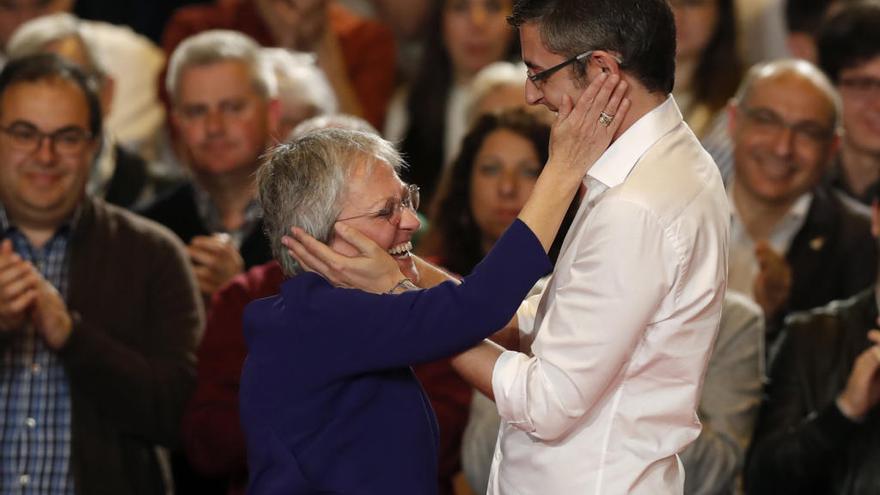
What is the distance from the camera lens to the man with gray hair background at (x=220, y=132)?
4820mm

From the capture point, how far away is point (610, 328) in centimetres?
255

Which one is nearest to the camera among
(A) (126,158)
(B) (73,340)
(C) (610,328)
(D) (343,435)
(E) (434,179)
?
(C) (610,328)

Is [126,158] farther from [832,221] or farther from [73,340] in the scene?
[832,221]

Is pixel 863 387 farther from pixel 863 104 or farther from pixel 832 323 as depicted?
pixel 863 104

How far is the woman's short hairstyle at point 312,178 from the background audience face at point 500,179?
1.48 metres

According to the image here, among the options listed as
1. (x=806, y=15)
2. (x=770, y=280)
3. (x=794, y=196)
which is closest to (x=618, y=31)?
(x=770, y=280)

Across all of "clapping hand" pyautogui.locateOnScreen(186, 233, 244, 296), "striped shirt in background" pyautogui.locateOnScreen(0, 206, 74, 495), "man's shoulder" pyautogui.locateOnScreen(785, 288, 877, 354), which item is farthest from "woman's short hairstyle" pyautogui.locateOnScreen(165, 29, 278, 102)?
"man's shoulder" pyautogui.locateOnScreen(785, 288, 877, 354)

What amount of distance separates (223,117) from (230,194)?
0.84 feet

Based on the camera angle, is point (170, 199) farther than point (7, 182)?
Yes

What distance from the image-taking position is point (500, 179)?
4391 millimetres

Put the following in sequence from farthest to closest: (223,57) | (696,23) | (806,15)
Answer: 1. (806,15)
2. (696,23)
3. (223,57)

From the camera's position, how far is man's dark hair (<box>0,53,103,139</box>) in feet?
13.6

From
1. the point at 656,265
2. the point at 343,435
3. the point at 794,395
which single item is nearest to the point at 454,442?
the point at 794,395

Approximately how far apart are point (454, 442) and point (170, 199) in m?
1.43
